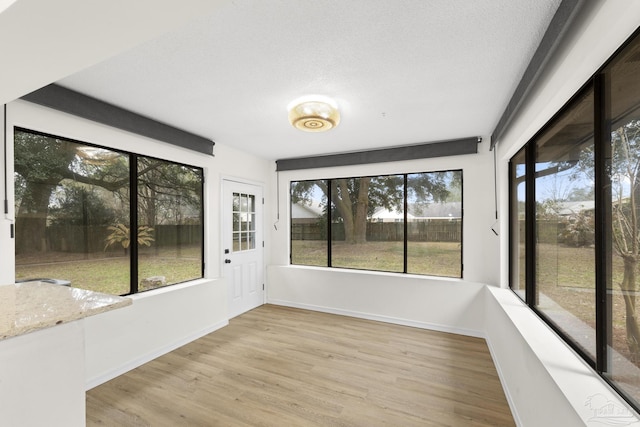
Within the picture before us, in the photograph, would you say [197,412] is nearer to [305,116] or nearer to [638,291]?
[305,116]

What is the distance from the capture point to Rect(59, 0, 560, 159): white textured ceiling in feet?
4.55

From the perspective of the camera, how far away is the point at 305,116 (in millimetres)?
2311

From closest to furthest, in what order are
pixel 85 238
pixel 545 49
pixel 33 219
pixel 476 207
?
pixel 545 49, pixel 33 219, pixel 85 238, pixel 476 207

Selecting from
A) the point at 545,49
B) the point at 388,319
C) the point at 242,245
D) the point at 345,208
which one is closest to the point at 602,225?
the point at 545,49

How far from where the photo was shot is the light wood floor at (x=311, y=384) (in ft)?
6.54

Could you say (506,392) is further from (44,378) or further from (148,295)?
(148,295)

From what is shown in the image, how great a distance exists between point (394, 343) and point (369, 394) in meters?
1.03

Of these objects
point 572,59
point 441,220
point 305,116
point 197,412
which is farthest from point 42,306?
point 441,220

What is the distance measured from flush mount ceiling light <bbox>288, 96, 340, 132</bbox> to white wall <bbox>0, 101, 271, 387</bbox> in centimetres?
170

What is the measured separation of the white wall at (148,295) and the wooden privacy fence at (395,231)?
1366mm

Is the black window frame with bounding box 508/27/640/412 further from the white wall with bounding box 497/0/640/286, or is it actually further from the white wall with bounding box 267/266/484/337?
the white wall with bounding box 267/266/484/337

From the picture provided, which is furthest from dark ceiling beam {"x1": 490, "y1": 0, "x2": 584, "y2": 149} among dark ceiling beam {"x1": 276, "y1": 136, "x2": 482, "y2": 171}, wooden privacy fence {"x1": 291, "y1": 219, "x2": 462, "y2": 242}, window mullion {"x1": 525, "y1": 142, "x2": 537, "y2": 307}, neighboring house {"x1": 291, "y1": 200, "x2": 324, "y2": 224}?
neighboring house {"x1": 291, "y1": 200, "x2": 324, "y2": 224}

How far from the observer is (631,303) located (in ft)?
3.72

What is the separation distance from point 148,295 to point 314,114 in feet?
7.89
